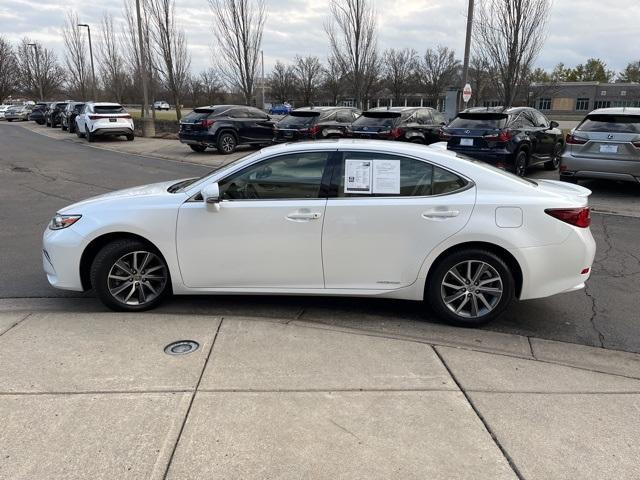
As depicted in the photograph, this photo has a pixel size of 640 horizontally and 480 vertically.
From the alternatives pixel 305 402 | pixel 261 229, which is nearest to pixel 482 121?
pixel 261 229

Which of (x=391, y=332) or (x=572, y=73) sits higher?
(x=572, y=73)

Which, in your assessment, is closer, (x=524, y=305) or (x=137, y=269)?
(x=137, y=269)

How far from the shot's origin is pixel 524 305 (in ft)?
16.1

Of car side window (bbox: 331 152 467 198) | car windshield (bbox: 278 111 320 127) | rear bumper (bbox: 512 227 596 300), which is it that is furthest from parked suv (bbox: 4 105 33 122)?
rear bumper (bbox: 512 227 596 300)

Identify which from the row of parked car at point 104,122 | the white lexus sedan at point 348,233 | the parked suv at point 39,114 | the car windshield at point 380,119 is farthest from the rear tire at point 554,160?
the parked suv at point 39,114

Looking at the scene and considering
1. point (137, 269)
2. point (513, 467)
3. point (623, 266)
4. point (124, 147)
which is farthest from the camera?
point (124, 147)

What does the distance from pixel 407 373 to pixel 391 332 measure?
75cm

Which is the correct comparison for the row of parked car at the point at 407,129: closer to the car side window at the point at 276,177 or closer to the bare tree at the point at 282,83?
the car side window at the point at 276,177

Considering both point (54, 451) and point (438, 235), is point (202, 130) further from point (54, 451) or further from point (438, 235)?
point (54, 451)

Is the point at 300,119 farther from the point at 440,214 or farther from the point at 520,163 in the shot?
the point at 440,214

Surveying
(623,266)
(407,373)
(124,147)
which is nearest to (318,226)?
(407,373)

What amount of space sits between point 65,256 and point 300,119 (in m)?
12.9

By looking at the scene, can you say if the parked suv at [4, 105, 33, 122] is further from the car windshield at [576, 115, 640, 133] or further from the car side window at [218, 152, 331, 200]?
the car side window at [218, 152, 331, 200]

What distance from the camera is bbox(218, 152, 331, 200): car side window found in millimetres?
4305
